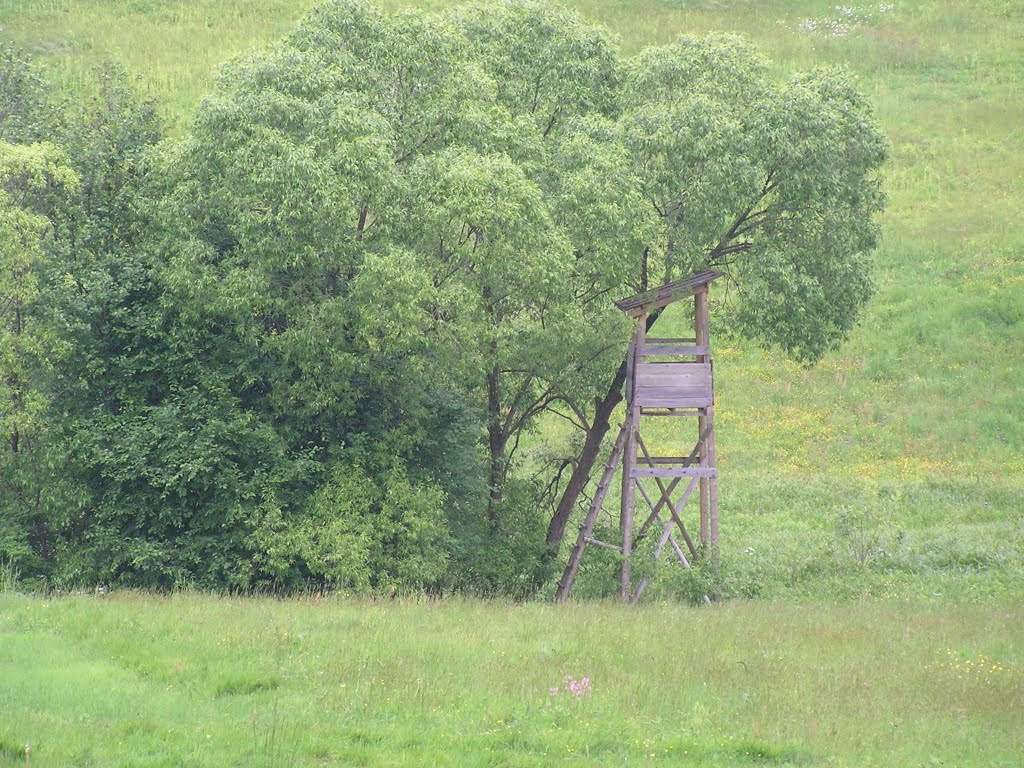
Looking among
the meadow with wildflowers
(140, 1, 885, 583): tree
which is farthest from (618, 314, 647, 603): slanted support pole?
the meadow with wildflowers

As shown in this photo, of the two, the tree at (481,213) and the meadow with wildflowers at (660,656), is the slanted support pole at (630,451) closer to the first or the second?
the tree at (481,213)

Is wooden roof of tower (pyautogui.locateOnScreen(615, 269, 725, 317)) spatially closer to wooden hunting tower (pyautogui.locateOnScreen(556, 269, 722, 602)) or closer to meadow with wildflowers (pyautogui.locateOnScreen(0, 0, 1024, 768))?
wooden hunting tower (pyautogui.locateOnScreen(556, 269, 722, 602))

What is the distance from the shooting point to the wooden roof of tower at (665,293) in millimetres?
18641

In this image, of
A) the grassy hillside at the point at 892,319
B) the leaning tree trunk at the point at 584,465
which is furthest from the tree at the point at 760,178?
the grassy hillside at the point at 892,319

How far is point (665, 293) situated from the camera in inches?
739

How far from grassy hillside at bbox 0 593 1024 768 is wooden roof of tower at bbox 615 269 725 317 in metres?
5.94

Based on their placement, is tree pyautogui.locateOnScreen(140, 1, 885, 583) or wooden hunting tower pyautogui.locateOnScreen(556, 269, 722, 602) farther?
wooden hunting tower pyautogui.locateOnScreen(556, 269, 722, 602)

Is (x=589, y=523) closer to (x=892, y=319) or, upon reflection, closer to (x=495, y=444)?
(x=495, y=444)

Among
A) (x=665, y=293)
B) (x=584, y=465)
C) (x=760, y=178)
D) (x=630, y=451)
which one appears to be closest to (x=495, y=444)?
(x=584, y=465)

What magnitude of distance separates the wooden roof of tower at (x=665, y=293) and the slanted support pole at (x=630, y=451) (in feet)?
0.96

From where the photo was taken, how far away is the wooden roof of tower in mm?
18641

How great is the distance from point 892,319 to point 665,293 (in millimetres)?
28607

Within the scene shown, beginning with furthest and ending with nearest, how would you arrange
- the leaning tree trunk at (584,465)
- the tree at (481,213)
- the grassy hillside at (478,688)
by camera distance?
Result: the leaning tree trunk at (584,465)
the tree at (481,213)
the grassy hillside at (478,688)

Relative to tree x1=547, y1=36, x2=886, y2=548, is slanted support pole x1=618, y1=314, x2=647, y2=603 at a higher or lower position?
lower
